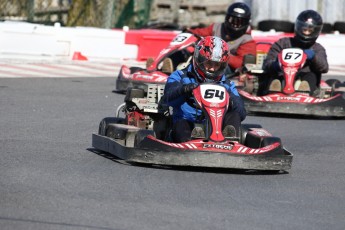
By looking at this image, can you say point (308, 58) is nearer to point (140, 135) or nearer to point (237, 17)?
point (237, 17)

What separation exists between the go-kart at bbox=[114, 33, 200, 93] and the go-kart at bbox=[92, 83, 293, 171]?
4631mm

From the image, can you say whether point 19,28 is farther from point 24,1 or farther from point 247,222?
point 247,222

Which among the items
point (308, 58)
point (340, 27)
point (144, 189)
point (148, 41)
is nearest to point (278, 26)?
point (340, 27)

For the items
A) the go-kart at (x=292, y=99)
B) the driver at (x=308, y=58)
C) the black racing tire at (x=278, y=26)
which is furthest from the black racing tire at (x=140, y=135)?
the black racing tire at (x=278, y=26)

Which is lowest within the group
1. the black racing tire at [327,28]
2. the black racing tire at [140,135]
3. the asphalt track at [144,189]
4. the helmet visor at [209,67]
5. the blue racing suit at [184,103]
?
the black racing tire at [327,28]

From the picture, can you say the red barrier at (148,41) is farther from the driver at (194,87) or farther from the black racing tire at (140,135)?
the black racing tire at (140,135)

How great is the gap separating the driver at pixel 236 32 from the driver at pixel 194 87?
4.85 meters

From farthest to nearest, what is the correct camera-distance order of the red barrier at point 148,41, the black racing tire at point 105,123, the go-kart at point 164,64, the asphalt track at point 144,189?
the red barrier at point 148,41
the go-kart at point 164,64
the black racing tire at point 105,123
the asphalt track at point 144,189

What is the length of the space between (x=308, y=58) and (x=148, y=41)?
615cm

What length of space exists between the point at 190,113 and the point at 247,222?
7.58ft

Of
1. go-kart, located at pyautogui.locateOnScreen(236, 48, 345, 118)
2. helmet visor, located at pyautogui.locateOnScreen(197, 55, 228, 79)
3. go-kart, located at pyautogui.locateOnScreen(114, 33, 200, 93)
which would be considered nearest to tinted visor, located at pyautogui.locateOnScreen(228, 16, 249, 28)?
go-kart, located at pyautogui.locateOnScreen(114, 33, 200, 93)

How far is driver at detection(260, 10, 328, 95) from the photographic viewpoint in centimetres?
1170

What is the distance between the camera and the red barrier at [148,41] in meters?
17.4

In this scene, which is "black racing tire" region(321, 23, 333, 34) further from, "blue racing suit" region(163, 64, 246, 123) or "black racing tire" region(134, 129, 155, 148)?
"black racing tire" region(134, 129, 155, 148)
